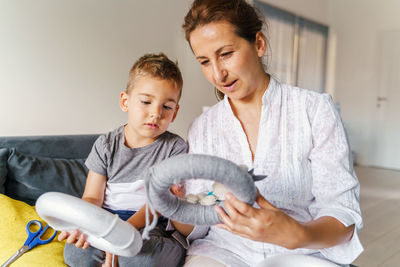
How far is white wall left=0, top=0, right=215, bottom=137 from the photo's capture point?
2.80 m

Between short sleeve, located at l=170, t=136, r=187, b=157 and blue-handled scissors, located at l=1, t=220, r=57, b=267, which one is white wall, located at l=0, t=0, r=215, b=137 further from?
short sleeve, located at l=170, t=136, r=187, b=157

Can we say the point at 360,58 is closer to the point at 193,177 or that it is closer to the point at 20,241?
the point at 20,241

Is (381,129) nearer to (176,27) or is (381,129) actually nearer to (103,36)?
(176,27)

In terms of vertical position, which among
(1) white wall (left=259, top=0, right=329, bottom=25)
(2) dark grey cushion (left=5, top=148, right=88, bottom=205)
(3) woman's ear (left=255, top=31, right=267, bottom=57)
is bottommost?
(2) dark grey cushion (left=5, top=148, right=88, bottom=205)

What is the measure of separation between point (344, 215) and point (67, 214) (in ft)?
2.37

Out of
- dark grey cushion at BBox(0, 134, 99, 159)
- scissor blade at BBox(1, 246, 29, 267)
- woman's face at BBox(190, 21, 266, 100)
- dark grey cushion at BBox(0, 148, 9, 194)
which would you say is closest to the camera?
woman's face at BBox(190, 21, 266, 100)

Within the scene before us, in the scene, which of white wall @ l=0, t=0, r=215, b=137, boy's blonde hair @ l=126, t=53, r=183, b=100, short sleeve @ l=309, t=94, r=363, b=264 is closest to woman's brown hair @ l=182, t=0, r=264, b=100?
boy's blonde hair @ l=126, t=53, r=183, b=100

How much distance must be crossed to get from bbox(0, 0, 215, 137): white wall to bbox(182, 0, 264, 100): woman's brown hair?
2.09m

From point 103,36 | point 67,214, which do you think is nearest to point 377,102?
point 103,36

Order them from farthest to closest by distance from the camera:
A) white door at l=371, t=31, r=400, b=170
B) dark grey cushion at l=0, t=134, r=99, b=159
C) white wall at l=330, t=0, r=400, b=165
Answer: white wall at l=330, t=0, r=400, b=165, white door at l=371, t=31, r=400, b=170, dark grey cushion at l=0, t=134, r=99, b=159

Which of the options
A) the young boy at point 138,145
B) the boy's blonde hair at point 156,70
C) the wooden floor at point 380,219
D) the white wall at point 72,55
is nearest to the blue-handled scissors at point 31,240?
the young boy at point 138,145

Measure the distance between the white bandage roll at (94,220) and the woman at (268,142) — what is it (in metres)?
0.30

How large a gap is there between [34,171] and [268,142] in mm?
1304

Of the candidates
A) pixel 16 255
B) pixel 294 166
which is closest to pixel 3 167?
pixel 16 255
